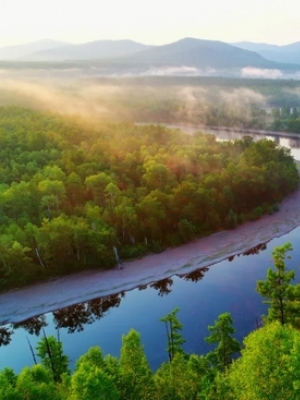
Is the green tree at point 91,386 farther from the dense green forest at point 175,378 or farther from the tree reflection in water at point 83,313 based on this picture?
the tree reflection in water at point 83,313

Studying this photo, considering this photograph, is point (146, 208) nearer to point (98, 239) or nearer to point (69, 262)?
point (98, 239)

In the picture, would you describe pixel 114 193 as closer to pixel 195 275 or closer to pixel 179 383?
pixel 195 275

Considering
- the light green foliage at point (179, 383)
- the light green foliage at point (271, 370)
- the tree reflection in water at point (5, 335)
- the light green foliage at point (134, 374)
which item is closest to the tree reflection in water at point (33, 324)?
the tree reflection in water at point (5, 335)

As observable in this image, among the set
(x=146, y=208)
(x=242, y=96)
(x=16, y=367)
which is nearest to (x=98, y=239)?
(x=146, y=208)

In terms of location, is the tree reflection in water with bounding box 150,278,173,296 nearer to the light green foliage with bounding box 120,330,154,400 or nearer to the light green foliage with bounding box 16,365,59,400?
the light green foliage with bounding box 120,330,154,400

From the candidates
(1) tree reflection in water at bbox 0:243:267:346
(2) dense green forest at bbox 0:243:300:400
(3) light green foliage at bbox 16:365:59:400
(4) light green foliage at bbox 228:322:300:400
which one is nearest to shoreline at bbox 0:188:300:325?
(1) tree reflection in water at bbox 0:243:267:346
